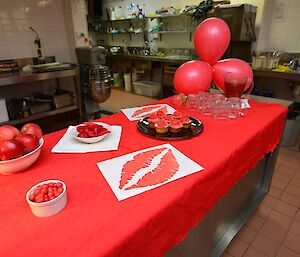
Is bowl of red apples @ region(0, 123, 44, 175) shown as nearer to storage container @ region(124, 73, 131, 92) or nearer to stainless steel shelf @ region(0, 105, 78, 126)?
stainless steel shelf @ region(0, 105, 78, 126)

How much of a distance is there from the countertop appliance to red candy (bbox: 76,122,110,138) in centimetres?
217

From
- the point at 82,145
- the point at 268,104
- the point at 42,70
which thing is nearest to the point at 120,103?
the point at 42,70

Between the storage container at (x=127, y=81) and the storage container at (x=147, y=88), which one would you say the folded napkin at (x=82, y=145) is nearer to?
the storage container at (x=147, y=88)

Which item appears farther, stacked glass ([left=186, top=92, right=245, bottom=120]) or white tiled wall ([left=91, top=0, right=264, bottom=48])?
white tiled wall ([left=91, top=0, right=264, bottom=48])

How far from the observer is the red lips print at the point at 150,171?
80cm

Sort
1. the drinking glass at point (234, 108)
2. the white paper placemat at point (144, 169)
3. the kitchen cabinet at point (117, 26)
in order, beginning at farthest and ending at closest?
the kitchen cabinet at point (117, 26) → the drinking glass at point (234, 108) → the white paper placemat at point (144, 169)

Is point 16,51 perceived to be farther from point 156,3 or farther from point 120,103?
point 156,3

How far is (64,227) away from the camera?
0.61m

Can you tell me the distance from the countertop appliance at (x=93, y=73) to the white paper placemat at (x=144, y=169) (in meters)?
2.39

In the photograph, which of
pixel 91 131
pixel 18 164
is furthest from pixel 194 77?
pixel 18 164

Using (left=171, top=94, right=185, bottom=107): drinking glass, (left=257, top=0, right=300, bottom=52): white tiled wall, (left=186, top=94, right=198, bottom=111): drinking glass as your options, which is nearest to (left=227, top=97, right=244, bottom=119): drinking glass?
(left=186, top=94, right=198, bottom=111): drinking glass

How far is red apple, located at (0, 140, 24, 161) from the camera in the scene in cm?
78

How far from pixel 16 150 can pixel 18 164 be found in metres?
0.06

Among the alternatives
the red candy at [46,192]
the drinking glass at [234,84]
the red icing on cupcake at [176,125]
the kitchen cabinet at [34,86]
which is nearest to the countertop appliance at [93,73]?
the kitchen cabinet at [34,86]
